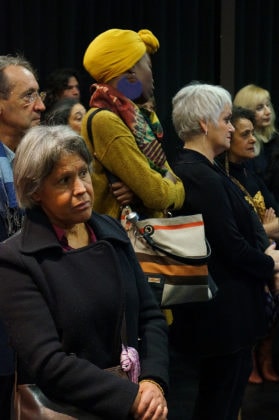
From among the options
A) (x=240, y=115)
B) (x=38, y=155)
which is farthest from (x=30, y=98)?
(x=240, y=115)

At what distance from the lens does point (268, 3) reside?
541 cm

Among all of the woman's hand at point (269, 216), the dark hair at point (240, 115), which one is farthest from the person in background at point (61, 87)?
the woman's hand at point (269, 216)

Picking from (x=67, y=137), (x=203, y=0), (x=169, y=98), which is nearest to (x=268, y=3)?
(x=203, y=0)

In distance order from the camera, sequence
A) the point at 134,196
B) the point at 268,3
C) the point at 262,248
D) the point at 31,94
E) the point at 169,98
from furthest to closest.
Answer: the point at 268,3, the point at 169,98, the point at 262,248, the point at 134,196, the point at 31,94

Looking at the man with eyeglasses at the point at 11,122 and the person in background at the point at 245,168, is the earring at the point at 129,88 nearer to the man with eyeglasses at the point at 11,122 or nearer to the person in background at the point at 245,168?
the man with eyeglasses at the point at 11,122

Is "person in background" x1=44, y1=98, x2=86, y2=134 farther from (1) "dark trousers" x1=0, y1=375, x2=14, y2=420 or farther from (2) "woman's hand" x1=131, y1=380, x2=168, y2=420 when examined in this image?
(2) "woman's hand" x1=131, y1=380, x2=168, y2=420

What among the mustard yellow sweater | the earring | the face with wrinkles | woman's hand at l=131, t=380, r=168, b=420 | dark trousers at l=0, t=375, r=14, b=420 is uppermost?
the face with wrinkles

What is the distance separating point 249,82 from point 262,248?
2.96 m

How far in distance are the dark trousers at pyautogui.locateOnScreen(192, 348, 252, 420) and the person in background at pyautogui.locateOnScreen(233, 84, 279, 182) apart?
1.63m

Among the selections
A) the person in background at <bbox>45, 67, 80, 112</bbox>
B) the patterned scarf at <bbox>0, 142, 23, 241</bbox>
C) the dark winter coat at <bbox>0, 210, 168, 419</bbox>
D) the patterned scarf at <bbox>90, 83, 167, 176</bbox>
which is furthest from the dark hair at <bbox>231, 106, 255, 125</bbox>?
the dark winter coat at <bbox>0, 210, 168, 419</bbox>

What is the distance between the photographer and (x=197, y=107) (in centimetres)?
265

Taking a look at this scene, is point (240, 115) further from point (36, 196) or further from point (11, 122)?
point (36, 196)

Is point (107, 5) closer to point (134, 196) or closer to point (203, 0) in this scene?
point (203, 0)

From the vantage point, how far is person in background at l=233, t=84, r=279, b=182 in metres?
4.08
